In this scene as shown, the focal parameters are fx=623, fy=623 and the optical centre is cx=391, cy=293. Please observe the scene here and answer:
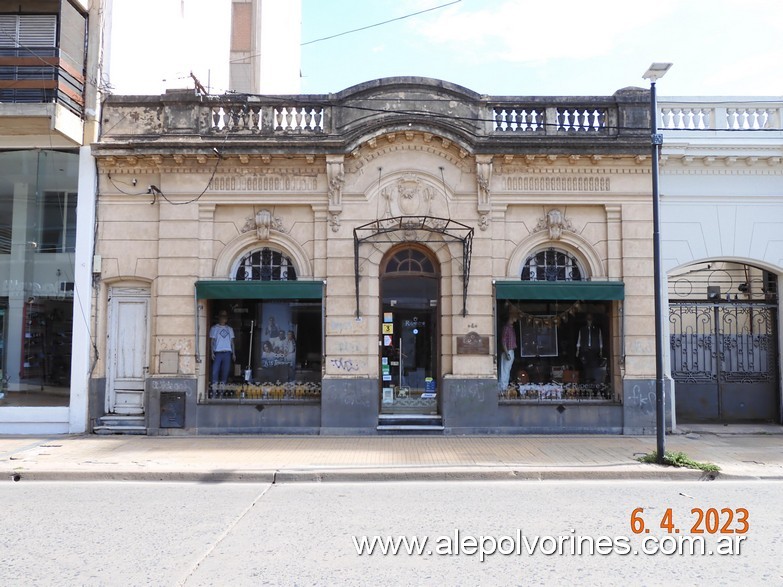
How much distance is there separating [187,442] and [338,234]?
5.06 metres

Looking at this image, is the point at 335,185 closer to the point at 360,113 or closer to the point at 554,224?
the point at 360,113

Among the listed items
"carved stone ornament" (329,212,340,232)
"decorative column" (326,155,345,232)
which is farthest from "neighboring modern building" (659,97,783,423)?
"carved stone ornament" (329,212,340,232)

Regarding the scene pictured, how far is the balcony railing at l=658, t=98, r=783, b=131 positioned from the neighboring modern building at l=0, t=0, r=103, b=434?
12294 millimetres

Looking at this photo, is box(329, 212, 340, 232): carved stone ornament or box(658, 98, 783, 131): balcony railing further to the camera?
box(658, 98, 783, 131): balcony railing

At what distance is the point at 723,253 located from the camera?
13289mm

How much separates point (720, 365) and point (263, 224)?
1042 centimetres

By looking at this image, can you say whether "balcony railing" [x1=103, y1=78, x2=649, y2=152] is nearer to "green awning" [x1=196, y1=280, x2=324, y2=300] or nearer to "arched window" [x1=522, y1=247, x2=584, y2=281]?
"arched window" [x1=522, y1=247, x2=584, y2=281]

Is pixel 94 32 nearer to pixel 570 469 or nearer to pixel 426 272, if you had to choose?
pixel 426 272

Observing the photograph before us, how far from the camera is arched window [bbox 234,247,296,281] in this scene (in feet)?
43.7

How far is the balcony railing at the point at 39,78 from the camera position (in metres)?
12.8

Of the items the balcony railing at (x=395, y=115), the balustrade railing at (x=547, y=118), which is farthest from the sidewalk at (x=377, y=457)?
the balustrade railing at (x=547, y=118)

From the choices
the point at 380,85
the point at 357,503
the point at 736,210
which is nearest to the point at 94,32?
the point at 380,85

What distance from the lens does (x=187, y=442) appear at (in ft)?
39.4

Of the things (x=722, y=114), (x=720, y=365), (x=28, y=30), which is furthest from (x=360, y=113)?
(x=720, y=365)
